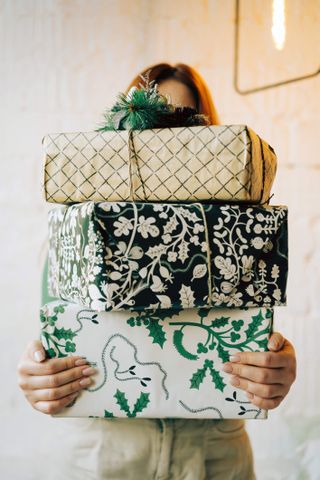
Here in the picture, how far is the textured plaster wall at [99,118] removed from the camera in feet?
3.25

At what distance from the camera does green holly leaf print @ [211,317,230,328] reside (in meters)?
0.51

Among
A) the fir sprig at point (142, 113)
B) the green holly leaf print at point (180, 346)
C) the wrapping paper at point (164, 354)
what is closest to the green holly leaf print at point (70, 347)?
the wrapping paper at point (164, 354)

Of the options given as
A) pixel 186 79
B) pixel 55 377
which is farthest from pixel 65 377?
pixel 186 79

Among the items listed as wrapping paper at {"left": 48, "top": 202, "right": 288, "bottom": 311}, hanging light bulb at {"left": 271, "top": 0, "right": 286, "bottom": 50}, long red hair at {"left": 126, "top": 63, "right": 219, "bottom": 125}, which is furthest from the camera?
hanging light bulb at {"left": 271, "top": 0, "right": 286, "bottom": 50}

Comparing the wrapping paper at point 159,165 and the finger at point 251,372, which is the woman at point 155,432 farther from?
the wrapping paper at point 159,165

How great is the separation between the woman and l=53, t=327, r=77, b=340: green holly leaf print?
0.02m

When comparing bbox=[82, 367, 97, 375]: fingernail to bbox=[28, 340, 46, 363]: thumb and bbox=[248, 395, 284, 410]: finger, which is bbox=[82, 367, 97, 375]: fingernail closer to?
bbox=[28, 340, 46, 363]: thumb

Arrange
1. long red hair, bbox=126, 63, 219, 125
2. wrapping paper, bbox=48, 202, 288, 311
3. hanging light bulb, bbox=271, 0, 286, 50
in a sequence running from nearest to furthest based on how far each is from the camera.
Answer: wrapping paper, bbox=48, 202, 288, 311, long red hair, bbox=126, 63, 219, 125, hanging light bulb, bbox=271, 0, 286, 50

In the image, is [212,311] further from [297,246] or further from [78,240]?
[297,246]

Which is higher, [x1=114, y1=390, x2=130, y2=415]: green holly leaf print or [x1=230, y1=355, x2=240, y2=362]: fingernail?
[x1=230, y1=355, x2=240, y2=362]: fingernail

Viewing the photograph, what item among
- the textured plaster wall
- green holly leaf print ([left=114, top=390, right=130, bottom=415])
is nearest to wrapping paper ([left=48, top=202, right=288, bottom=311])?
green holly leaf print ([left=114, top=390, right=130, bottom=415])

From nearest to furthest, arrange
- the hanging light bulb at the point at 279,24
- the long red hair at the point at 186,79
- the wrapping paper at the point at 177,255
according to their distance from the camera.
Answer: the wrapping paper at the point at 177,255
the long red hair at the point at 186,79
the hanging light bulb at the point at 279,24

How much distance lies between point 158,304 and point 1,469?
2.39ft

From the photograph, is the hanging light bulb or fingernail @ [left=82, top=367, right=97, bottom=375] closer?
fingernail @ [left=82, top=367, right=97, bottom=375]
